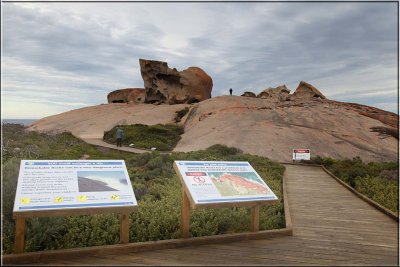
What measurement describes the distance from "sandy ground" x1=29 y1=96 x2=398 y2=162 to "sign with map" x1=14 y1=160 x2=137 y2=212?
17899 mm

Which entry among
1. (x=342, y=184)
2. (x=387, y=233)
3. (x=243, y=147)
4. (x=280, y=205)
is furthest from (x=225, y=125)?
(x=387, y=233)

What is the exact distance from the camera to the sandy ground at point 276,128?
25.2 m

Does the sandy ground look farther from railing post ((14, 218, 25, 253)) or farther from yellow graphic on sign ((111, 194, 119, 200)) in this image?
railing post ((14, 218, 25, 253))

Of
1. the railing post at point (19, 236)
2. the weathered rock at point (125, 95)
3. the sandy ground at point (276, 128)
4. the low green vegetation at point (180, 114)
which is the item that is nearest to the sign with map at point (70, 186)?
the railing post at point (19, 236)

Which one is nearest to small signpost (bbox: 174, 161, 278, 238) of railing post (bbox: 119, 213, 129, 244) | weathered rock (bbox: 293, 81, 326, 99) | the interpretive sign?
railing post (bbox: 119, 213, 129, 244)

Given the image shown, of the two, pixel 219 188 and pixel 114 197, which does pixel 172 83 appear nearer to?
pixel 219 188

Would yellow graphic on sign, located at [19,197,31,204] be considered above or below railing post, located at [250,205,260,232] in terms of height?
above

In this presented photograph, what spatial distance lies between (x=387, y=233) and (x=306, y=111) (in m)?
26.9

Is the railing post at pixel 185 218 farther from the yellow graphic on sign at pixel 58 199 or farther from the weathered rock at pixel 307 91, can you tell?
the weathered rock at pixel 307 91

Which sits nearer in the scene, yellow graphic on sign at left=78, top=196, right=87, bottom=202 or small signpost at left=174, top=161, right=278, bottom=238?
yellow graphic on sign at left=78, top=196, right=87, bottom=202

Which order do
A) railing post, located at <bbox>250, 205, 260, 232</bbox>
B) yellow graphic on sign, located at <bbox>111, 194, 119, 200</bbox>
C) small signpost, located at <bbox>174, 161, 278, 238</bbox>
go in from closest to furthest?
yellow graphic on sign, located at <bbox>111, 194, 119, 200</bbox> < small signpost, located at <bbox>174, 161, 278, 238</bbox> < railing post, located at <bbox>250, 205, 260, 232</bbox>

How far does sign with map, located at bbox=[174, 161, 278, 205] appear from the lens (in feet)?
20.3

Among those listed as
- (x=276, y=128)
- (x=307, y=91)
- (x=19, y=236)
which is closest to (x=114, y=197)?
(x=19, y=236)

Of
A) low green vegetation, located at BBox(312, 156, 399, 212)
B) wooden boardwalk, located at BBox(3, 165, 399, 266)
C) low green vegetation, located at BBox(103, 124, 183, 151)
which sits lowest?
wooden boardwalk, located at BBox(3, 165, 399, 266)
